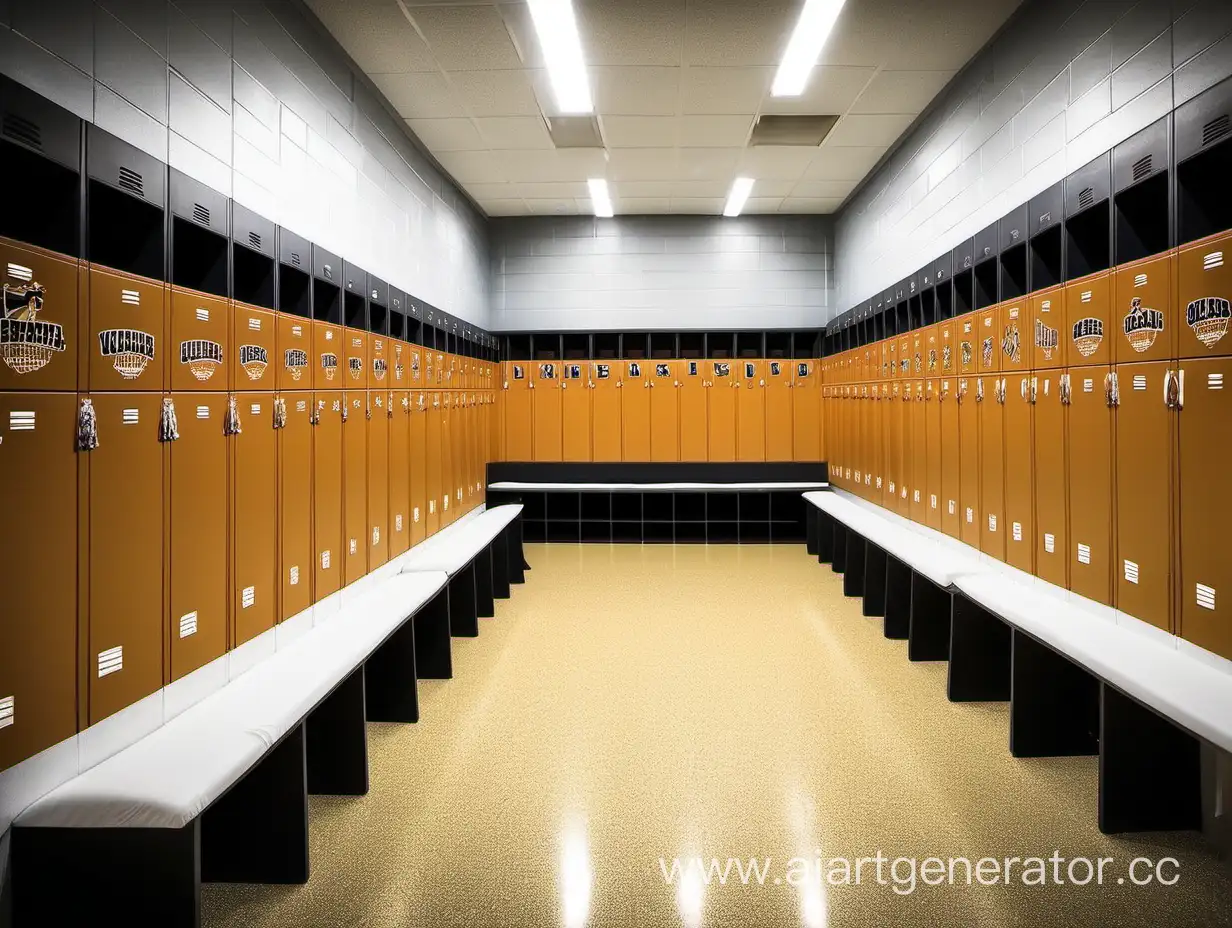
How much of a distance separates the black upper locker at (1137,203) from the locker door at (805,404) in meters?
5.05

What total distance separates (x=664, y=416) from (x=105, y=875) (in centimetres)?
649

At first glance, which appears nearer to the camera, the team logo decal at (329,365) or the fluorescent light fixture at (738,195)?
the team logo decal at (329,365)

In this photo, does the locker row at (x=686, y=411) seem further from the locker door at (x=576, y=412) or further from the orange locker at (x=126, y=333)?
the orange locker at (x=126, y=333)

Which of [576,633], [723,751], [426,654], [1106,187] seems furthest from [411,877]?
[1106,187]

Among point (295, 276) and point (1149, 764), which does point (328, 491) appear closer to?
point (295, 276)

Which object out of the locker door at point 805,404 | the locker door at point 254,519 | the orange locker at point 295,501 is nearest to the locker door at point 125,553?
the locker door at point 254,519

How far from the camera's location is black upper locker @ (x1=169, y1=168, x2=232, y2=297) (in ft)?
7.92

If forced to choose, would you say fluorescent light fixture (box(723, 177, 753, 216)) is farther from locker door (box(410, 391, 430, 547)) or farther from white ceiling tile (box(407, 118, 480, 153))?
locker door (box(410, 391, 430, 547))

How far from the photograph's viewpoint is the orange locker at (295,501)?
291 cm

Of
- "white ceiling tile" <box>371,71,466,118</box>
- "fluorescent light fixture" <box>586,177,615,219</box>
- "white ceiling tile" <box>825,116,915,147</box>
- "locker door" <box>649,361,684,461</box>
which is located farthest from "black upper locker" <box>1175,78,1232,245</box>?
"locker door" <box>649,361,684,461</box>

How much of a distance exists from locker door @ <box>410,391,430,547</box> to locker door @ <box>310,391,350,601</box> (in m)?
1.15

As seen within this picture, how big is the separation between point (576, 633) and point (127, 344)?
3.07 metres

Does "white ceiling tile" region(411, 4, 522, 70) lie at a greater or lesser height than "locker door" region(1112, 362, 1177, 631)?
greater

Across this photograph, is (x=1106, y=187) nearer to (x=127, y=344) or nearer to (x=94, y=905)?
(x=127, y=344)
